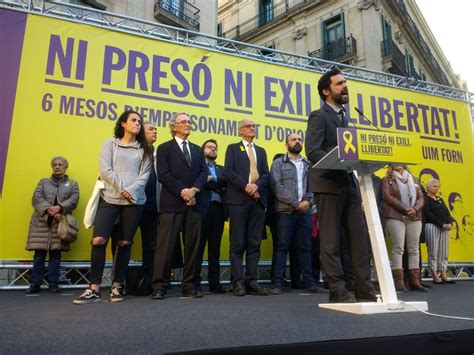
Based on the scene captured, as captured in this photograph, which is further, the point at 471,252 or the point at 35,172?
the point at 471,252

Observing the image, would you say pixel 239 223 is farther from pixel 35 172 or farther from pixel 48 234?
pixel 35 172

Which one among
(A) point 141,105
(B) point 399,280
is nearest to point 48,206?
(A) point 141,105

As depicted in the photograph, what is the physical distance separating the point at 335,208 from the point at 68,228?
2.78m

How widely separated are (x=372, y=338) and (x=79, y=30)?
4776mm

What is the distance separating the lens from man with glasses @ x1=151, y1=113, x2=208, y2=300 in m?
3.43

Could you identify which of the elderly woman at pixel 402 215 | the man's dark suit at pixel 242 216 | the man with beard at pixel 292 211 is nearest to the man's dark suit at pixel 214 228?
the man's dark suit at pixel 242 216

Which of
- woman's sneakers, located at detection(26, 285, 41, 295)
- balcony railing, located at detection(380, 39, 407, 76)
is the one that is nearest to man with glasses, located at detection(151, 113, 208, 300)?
woman's sneakers, located at detection(26, 285, 41, 295)

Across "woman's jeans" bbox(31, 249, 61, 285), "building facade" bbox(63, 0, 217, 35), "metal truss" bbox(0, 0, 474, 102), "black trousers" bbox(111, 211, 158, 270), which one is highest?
"building facade" bbox(63, 0, 217, 35)

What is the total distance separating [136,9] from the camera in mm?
12430

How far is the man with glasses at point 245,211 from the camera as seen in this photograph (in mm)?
3768

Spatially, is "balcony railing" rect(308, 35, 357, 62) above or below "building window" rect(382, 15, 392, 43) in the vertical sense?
A: below

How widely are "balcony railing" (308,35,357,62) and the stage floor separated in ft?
49.0

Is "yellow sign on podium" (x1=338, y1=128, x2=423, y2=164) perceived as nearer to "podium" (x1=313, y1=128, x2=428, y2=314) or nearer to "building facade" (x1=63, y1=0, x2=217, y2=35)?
"podium" (x1=313, y1=128, x2=428, y2=314)

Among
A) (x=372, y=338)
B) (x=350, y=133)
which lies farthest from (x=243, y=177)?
(x=372, y=338)
